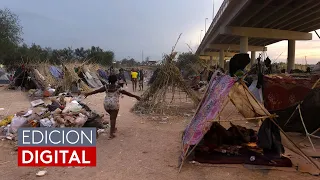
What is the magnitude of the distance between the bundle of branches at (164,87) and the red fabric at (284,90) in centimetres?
317

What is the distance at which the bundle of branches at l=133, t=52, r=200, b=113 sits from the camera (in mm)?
10719

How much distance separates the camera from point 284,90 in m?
8.12

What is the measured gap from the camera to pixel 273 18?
22000mm

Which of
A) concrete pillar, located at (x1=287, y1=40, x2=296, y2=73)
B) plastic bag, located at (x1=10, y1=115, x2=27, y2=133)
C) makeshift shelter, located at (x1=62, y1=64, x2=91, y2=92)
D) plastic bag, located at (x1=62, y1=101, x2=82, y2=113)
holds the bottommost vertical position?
plastic bag, located at (x1=10, y1=115, x2=27, y2=133)

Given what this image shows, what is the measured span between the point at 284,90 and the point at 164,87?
4.15 meters

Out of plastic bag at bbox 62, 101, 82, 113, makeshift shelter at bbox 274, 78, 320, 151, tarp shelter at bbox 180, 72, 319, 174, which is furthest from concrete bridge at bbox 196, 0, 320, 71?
tarp shelter at bbox 180, 72, 319, 174

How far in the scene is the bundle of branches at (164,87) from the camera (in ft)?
35.2

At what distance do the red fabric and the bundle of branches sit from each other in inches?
125

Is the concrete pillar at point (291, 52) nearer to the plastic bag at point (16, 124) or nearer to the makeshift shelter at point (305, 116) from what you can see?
the makeshift shelter at point (305, 116)

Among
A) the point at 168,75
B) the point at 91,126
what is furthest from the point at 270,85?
the point at 91,126

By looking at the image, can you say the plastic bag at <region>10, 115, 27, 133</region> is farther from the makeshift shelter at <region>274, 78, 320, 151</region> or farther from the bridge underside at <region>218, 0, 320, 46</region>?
the bridge underside at <region>218, 0, 320, 46</region>

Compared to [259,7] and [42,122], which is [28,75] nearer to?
[42,122]

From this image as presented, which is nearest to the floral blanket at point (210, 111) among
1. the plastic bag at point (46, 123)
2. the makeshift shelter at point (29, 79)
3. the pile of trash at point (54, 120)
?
the pile of trash at point (54, 120)

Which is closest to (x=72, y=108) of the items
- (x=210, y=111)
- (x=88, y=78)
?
(x=210, y=111)
